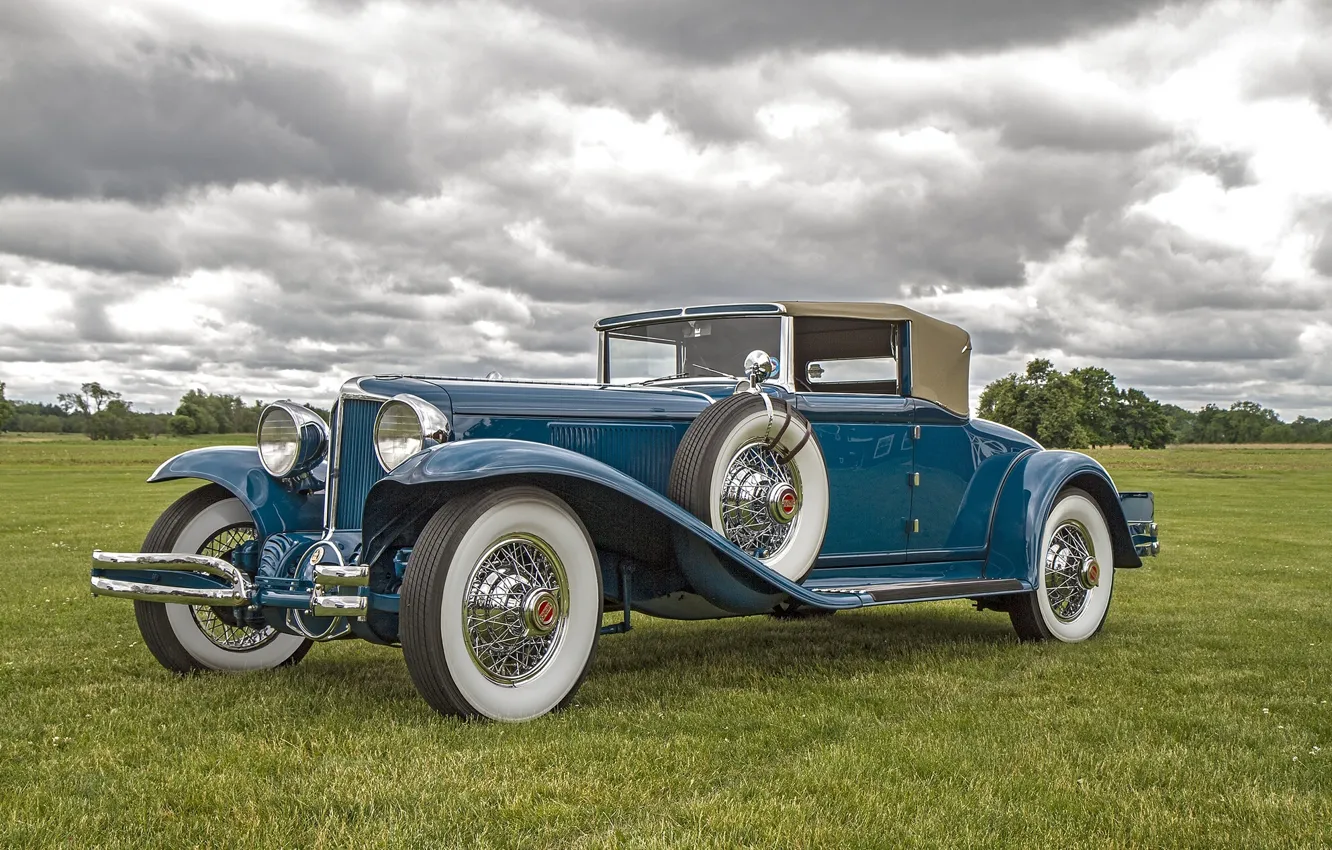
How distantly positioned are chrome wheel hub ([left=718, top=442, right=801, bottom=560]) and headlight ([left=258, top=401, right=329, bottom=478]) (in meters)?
2.17

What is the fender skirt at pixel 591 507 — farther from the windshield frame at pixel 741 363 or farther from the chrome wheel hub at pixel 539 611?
the windshield frame at pixel 741 363

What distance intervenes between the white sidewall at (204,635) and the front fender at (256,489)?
0.77 feet

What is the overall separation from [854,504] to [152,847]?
421cm

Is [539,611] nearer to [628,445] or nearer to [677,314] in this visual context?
[628,445]

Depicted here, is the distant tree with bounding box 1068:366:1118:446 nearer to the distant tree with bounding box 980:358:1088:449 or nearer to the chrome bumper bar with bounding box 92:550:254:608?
the distant tree with bounding box 980:358:1088:449

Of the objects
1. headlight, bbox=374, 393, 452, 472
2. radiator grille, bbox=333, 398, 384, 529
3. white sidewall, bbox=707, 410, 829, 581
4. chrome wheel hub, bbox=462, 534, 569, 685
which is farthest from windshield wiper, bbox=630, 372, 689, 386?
chrome wheel hub, bbox=462, 534, 569, 685

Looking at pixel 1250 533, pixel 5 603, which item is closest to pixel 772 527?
pixel 5 603

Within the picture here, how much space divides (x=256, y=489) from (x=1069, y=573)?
5.18m

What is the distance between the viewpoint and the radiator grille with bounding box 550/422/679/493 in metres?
5.55

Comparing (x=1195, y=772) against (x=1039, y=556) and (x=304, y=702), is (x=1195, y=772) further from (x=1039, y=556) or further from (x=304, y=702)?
(x=304, y=702)

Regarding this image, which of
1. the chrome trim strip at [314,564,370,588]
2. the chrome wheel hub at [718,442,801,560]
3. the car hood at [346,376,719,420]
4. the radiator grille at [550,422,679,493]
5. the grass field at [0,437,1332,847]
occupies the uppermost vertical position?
the car hood at [346,376,719,420]

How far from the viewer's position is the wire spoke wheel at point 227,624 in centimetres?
588

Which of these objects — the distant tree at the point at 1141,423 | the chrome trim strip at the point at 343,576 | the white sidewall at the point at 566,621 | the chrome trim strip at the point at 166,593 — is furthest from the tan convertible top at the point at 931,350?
the distant tree at the point at 1141,423

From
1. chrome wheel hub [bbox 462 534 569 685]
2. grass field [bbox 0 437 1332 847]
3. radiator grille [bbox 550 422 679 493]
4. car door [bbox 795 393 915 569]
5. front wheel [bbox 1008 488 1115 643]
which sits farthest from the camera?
front wheel [bbox 1008 488 1115 643]
